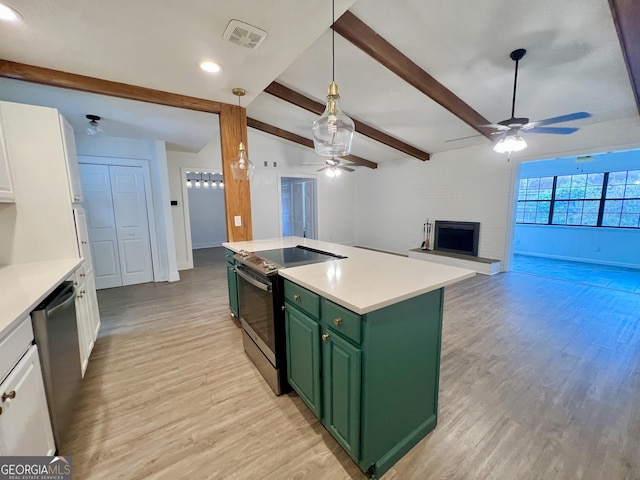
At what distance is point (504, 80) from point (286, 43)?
267cm

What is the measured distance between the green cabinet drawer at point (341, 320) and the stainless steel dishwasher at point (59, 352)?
4.56ft

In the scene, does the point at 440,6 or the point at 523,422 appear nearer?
the point at 523,422

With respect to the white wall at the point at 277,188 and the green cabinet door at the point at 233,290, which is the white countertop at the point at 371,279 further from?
the white wall at the point at 277,188

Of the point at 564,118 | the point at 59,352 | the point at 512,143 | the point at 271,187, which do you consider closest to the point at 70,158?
the point at 59,352

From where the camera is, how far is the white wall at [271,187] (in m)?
5.45

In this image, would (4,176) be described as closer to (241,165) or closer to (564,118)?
(241,165)

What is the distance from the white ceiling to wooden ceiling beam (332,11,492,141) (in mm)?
70

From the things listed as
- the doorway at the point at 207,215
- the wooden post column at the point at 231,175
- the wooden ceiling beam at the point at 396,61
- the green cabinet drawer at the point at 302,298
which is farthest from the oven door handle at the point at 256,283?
the doorway at the point at 207,215

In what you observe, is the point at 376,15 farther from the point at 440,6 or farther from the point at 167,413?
the point at 167,413

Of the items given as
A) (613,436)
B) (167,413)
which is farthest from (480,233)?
(167,413)

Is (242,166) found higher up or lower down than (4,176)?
higher up

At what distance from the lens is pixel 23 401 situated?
3.57ft

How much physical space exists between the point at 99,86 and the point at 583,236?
9.17 metres

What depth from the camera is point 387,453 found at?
133 cm
